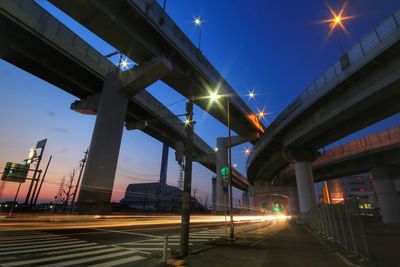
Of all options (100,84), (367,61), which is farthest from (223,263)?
(100,84)

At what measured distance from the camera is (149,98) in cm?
3300

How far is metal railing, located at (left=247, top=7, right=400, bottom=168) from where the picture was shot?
15.7m

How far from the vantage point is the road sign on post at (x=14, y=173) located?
80.0ft

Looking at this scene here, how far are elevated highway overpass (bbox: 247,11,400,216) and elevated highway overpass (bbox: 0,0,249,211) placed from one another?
51.3ft

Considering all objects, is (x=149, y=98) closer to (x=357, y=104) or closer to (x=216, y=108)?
(x=216, y=108)

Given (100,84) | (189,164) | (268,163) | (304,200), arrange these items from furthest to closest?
(268,163)
(304,200)
(100,84)
(189,164)

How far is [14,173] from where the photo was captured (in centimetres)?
2506

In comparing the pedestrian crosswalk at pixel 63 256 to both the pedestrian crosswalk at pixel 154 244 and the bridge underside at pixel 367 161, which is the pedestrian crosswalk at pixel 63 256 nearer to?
the pedestrian crosswalk at pixel 154 244

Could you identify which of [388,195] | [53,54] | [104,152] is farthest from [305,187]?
[53,54]

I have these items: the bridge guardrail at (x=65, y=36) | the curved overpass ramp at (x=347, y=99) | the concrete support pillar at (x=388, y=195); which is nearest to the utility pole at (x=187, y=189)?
the bridge guardrail at (x=65, y=36)

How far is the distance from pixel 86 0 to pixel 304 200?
3697 centimetres

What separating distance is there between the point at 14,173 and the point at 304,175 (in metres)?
39.2

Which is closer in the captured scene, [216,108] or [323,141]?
[323,141]

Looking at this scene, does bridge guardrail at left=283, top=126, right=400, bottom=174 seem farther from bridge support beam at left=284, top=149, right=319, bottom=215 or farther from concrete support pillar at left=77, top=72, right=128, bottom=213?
concrete support pillar at left=77, top=72, right=128, bottom=213
